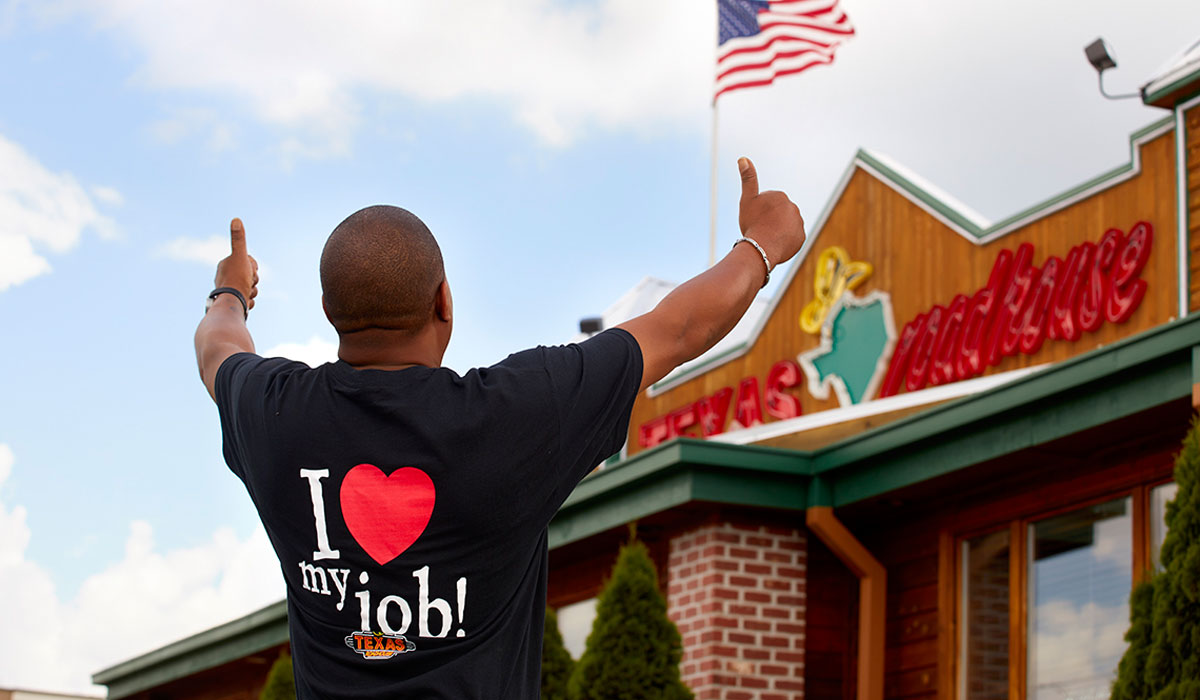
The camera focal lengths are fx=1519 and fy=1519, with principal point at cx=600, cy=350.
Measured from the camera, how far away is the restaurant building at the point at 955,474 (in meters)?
7.90

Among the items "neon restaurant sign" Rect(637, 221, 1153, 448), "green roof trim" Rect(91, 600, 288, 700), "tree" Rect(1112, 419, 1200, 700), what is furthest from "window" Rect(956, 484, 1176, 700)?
"green roof trim" Rect(91, 600, 288, 700)

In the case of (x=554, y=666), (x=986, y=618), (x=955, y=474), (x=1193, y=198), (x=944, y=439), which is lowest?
(x=554, y=666)

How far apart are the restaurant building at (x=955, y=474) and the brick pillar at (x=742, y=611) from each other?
0.01m

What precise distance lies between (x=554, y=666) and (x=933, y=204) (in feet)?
15.5

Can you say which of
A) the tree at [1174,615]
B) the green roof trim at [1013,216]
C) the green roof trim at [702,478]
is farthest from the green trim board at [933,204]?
the tree at [1174,615]

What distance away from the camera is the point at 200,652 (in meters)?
14.8

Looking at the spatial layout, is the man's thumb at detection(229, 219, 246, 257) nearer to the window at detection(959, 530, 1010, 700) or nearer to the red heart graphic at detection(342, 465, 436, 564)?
the red heart graphic at detection(342, 465, 436, 564)

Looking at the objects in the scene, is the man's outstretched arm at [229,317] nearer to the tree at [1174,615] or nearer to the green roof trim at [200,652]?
the tree at [1174,615]

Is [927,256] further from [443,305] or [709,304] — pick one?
[443,305]

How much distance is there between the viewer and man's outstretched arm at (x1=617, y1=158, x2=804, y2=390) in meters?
2.19

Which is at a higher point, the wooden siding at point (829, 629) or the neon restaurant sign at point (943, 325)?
the neon restaurant sign at point (943, 325)

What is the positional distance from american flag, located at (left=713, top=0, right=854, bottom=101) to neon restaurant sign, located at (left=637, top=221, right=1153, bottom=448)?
6.72 ft

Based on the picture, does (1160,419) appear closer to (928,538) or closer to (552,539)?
(928,538)

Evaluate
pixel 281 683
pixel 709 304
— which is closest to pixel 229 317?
pixel 709 304
